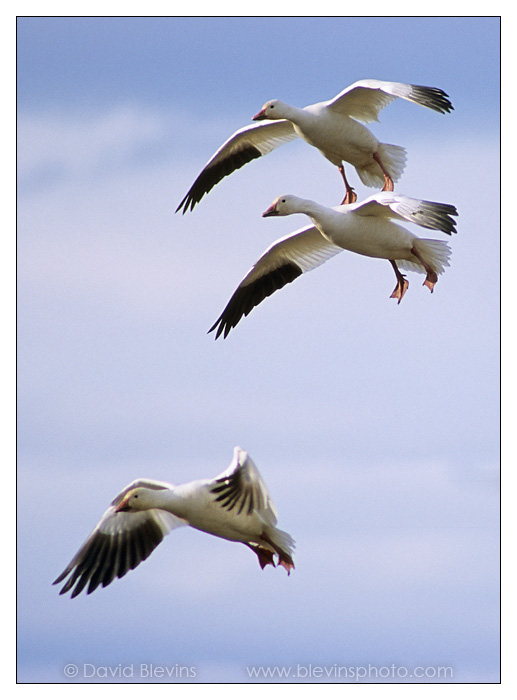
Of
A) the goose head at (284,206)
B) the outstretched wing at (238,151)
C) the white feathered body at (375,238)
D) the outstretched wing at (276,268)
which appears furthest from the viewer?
the outstretched wing at (238,151)

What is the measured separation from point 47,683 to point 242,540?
151 cm

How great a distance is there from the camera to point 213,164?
10172 millimetres

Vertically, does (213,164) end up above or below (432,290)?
above

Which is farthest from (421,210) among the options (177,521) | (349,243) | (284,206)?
(177,521)

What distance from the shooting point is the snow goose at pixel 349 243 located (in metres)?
7.86

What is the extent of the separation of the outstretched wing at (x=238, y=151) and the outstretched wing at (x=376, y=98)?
3.14ft

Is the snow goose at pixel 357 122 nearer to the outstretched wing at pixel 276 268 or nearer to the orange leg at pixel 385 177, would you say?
the orange leg at pixel 385 177

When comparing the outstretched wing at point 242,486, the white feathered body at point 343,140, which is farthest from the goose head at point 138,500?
the white feathered body at point 343,140

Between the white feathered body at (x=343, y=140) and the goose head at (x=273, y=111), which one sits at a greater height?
the goose head at (x=273, y=111)

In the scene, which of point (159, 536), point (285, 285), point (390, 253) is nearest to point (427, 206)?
point (390, 253)

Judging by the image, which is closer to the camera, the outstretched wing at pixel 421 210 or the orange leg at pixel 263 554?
the outstretched wing at pixel 421 210

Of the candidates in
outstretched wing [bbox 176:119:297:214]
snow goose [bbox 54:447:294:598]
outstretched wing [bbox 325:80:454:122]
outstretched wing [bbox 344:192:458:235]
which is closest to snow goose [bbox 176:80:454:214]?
outstretched wing [bbox 325:80:454:122]

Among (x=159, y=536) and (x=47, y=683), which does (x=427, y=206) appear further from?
(x=47, y=683)

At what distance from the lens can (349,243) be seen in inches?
334
